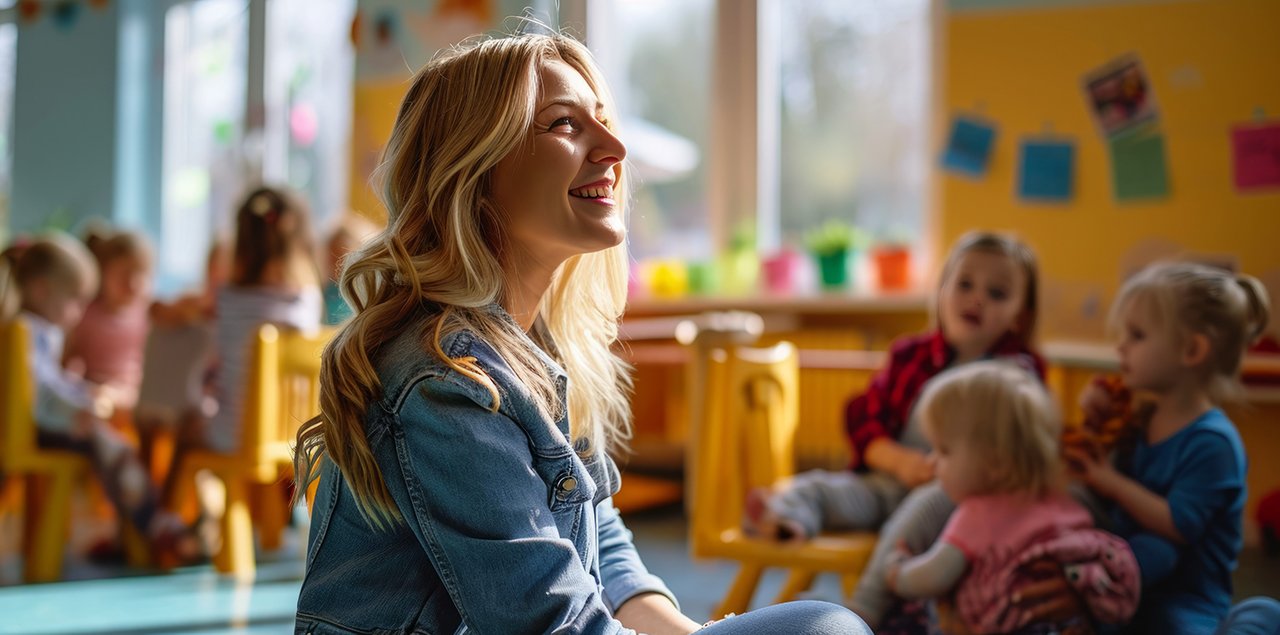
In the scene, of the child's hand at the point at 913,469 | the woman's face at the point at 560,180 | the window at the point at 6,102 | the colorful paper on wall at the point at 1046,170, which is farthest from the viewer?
the window at the point at 6,102

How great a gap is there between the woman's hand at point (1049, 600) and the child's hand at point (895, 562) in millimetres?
198

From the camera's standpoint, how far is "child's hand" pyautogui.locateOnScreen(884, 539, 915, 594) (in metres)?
1.67

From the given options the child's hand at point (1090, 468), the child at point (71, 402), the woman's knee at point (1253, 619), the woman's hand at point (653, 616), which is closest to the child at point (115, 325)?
the child at point (71, 402)

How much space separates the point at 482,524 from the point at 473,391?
12cm

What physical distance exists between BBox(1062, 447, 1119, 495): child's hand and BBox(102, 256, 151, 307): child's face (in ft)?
9.97

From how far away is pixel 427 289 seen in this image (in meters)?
1.00

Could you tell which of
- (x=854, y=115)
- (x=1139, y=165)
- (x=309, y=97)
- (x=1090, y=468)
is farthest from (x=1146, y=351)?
(x=309, y=97)

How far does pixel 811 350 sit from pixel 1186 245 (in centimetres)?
127

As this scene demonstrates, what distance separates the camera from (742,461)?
2.08 m

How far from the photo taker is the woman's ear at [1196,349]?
1.57 meters

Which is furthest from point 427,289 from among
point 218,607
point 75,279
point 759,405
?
point 75,279

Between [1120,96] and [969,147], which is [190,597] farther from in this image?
[1120,96]

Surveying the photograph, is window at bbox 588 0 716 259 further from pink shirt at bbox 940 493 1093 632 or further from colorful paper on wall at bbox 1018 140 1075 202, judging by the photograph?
pink shirt at bbox 940 493 1093 632

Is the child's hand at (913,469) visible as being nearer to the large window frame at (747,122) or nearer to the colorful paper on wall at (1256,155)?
the colorful paper on wall at (1256,155)
